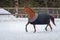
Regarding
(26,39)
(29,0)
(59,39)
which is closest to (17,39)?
(26,39)

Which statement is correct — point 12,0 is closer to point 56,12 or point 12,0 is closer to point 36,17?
point 56,12

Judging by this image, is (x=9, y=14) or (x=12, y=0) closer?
(x=9, y=14)

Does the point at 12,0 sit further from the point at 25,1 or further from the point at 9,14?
the point at 9,14

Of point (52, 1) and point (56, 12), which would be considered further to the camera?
point (52, 1)

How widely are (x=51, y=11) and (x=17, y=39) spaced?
7734 millimetres

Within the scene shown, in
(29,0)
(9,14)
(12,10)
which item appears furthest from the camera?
(29,0)

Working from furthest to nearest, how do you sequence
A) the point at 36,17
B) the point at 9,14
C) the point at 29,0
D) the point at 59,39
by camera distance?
the point at 29,0 → the point at 9,14 → the point at 36,17 → the point at 59,39

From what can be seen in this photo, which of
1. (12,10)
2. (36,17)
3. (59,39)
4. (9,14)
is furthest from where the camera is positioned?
(12,10)

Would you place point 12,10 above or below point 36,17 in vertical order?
below

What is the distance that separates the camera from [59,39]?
5.25m

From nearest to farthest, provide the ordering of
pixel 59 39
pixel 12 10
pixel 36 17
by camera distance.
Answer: pixel 59 39, pixel 36 17, pixel 12 10

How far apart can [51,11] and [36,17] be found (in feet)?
20.6

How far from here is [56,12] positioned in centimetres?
1270

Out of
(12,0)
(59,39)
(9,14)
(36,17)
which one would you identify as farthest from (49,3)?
(59,39)
